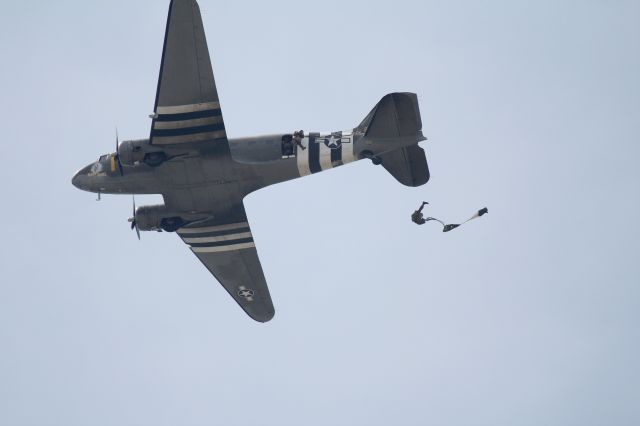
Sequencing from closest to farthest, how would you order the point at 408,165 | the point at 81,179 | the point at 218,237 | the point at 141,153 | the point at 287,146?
the point at 408,165
the point at 287,146
the point at 141,153
the point at 81,179
the point at 218,237

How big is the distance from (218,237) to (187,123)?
7884 mm

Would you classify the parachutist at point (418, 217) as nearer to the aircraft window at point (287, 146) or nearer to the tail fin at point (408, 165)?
the tail fin at point (408, 165)

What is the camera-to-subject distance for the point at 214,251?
5697cm

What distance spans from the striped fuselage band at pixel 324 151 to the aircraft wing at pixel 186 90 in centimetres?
367

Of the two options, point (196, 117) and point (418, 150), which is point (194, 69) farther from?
point (418, 150)

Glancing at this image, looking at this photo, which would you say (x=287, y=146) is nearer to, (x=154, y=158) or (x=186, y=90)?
(x=186, y=90)

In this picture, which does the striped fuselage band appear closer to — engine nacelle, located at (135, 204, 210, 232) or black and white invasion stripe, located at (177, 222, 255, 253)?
black and white invasion stripe, located at (177, 222, 255, 253)

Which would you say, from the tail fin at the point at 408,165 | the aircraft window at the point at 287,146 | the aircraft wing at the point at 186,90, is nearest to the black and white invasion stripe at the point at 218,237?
the aircraft window at the point at 287,146

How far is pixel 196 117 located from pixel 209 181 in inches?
142

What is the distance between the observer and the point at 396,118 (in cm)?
4975

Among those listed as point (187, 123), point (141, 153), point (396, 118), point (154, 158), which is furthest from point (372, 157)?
point (141, 153)

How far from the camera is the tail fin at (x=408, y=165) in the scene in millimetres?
51062

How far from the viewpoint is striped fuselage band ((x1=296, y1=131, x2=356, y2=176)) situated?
5147 centimetres

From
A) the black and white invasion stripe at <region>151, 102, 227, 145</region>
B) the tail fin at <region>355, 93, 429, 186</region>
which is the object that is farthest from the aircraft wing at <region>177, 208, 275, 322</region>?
the tail fin at <region>355, 93, 429, 186</region>
